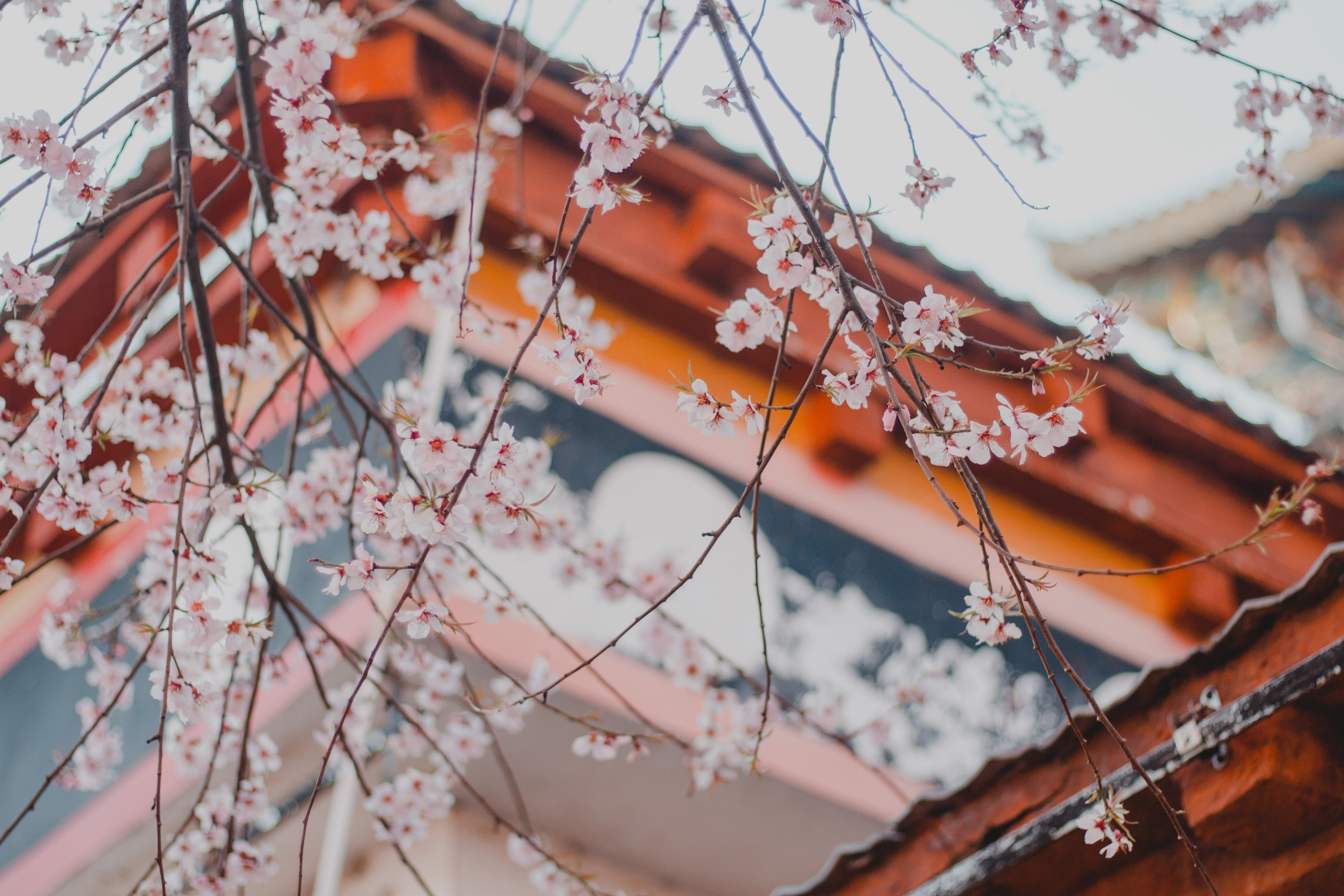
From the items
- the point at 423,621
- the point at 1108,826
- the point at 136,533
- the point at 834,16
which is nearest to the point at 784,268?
the point at 834,16

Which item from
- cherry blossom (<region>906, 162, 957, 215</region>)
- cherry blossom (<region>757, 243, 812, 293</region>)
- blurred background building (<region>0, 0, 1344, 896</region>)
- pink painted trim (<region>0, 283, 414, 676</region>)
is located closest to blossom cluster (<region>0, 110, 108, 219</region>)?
cherry blossom (<region>757, 243, 812, 293</region>)

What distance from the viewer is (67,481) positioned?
239 cm

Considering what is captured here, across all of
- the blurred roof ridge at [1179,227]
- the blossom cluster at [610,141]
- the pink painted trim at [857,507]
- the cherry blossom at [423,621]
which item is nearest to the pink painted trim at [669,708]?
the pink painted trim at [857,507]

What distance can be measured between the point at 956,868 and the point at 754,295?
117 centimetres

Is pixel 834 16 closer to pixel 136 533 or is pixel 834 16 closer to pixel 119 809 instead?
pixel 119 809

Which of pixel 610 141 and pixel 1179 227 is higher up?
pixel 1179 227

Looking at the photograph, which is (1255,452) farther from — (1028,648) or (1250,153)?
(1250,153)

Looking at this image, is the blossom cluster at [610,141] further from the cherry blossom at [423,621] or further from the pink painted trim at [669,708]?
the pink painted trim at [669,708]

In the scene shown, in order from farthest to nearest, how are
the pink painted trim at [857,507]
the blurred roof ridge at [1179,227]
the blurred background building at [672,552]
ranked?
the blurred roof ridge at [1179,227], the pink painted trim at [857,507], the blurred background building at [672,552]

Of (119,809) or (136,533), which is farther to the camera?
(136,533)

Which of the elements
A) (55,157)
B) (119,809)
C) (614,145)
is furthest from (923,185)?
(119,809)

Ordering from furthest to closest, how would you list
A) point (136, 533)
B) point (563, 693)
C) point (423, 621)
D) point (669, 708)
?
point (136, 533) < point (669, 708) < point (563, 693) < point (423, 621)

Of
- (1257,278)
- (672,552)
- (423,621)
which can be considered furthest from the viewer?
(1257,278)

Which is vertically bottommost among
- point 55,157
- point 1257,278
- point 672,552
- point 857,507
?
point 55,157
